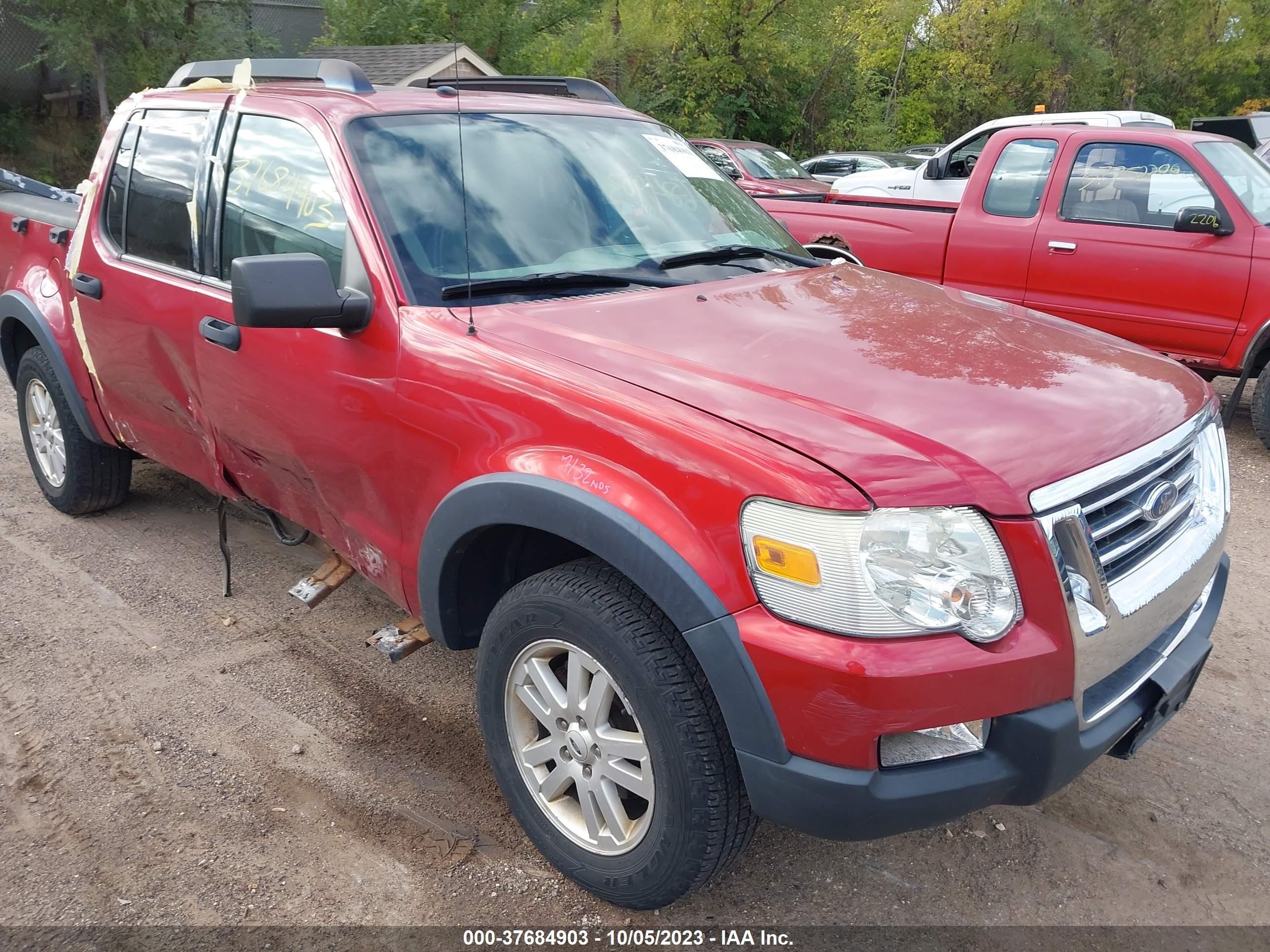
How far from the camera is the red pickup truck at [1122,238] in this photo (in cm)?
614

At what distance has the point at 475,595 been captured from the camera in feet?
9.25

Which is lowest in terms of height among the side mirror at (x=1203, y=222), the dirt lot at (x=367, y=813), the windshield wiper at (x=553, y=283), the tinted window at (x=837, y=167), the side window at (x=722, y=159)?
the dirt lot at (x=367, y=813)

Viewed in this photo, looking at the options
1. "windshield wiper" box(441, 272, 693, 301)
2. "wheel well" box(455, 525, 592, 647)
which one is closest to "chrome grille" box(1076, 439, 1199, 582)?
"wheel well" box(455, 525, 592, 647)

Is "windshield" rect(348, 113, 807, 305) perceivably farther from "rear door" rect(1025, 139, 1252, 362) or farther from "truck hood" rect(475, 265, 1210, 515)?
"rear door" rect(1025, 139, 1252, 362)

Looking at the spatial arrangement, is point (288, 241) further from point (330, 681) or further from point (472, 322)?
point (330, 681)

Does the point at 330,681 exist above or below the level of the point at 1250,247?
below

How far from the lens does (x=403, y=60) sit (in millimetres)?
13719

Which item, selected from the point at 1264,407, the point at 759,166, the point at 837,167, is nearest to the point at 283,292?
the point at 1264,407

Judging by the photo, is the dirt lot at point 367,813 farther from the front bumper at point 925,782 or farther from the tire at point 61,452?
the tire at point 61,452

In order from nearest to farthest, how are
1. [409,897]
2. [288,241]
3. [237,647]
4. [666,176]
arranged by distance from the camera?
[409,897]
[288,241]
[666,176]
[237,647]

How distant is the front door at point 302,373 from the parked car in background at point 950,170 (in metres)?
5.67

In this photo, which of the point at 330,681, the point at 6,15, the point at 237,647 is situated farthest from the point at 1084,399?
the point at 6,15

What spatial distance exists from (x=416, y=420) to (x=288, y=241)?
90cm

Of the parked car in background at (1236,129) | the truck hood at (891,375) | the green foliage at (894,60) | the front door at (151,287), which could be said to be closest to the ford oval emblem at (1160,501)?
the truck hood at (891,375)
